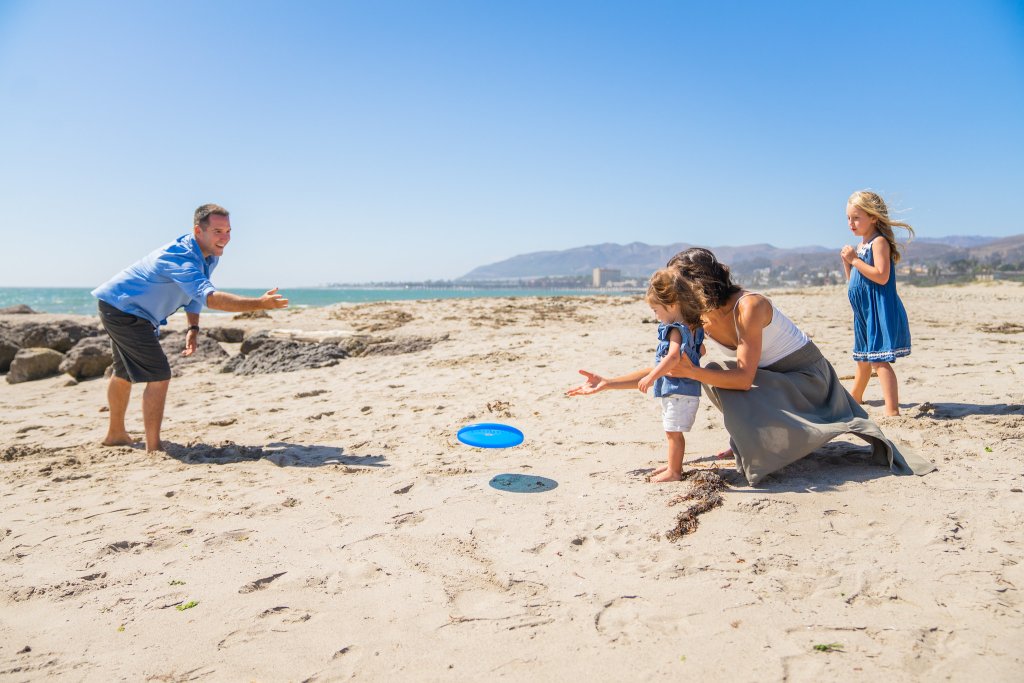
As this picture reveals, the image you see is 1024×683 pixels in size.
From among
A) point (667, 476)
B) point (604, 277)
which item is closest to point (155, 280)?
point (667, 476)

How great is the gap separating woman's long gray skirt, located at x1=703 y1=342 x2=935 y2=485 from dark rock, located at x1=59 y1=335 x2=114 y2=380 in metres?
8.92

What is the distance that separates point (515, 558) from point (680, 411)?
1.23 meters

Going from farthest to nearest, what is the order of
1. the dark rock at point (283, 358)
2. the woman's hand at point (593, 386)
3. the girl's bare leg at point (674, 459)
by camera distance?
the dark rock at point (283, 358)
the girl's bare leg at point (674, 459)
the woman's hand at point (593, 386)

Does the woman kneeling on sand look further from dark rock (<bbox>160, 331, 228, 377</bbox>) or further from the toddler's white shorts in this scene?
dark rock (<bbox>160, 331, 228, 377</bbox>)

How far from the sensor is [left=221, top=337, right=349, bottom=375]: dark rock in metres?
8.62

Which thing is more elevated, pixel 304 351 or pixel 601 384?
pixel 601 384

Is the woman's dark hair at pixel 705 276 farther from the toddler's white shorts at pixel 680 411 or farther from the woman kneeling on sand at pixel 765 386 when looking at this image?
the toddler's white shorts at pixel 680 411

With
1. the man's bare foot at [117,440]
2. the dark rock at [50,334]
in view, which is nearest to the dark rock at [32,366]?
the dark rock at [50,334]

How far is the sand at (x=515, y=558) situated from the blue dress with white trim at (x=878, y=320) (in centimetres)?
53

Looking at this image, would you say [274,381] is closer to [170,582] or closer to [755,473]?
[170,582]

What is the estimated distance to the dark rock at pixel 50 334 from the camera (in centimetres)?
1111

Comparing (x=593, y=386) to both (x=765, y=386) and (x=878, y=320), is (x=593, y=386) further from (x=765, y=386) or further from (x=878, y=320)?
(x=878, y=320)

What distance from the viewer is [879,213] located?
4.77 meters

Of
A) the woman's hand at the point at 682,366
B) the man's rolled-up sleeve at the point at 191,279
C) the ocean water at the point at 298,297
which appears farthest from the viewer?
the ocean water at the point at 298,297
